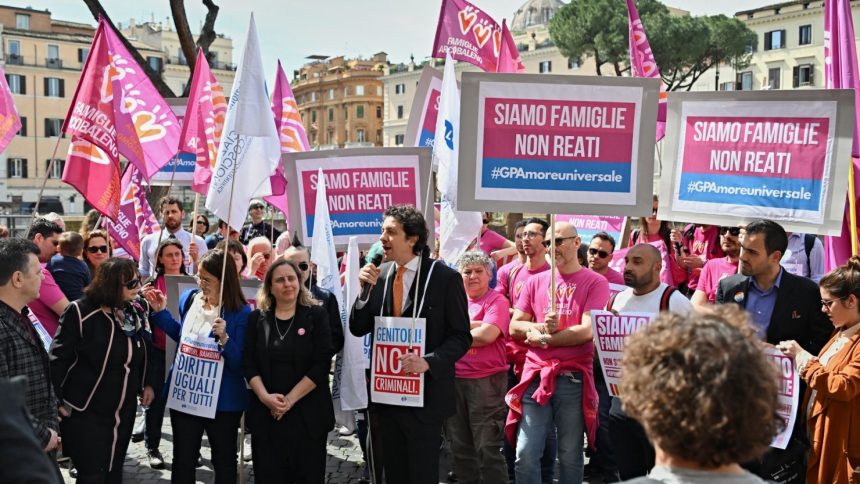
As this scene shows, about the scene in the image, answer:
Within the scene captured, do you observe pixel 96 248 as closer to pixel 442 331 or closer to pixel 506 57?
pixel 442 331

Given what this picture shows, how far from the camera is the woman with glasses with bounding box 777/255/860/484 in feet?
15.6

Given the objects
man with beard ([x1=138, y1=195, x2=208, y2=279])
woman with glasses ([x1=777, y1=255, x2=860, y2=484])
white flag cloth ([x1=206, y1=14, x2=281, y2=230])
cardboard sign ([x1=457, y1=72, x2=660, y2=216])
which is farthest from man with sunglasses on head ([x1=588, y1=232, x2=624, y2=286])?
man with beard ([x1=138, y1=195, x2=208, y2=279])

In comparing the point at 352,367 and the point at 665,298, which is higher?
the point at 665,298

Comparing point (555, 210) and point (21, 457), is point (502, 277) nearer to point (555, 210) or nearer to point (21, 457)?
point (555, 210)

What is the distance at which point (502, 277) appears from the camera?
770 cm

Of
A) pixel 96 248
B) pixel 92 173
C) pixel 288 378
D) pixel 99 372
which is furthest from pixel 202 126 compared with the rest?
pixel 288 378

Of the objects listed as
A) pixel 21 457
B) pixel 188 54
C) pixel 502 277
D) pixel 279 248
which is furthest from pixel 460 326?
pixel 188 54

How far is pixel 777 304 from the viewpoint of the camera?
5.38 metres

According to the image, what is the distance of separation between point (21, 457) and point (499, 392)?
4.64 m

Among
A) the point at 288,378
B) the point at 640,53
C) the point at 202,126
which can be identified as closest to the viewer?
the point at 288,378

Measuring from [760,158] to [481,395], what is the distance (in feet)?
8.17

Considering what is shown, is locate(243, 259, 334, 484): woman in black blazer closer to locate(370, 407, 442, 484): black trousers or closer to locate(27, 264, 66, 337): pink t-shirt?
locate(370, 407, 442, 484): black trousers

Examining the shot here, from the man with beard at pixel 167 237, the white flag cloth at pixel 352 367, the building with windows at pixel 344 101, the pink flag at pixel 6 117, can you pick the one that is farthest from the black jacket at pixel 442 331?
the building with windows at pixel 344 101

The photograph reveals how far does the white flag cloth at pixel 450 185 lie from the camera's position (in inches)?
279
